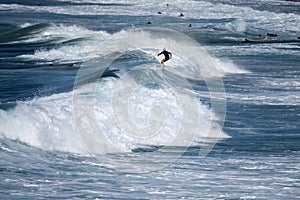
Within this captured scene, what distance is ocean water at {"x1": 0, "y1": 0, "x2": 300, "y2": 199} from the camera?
12438 millimetres

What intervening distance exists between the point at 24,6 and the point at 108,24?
17780mm

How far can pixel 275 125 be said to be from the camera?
61.4 ft

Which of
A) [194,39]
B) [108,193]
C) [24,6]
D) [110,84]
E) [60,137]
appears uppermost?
[24,6]

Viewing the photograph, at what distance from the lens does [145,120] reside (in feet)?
59.3

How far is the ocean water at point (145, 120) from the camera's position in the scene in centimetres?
1244

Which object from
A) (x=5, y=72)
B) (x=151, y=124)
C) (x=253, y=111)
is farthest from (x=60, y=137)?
(x=5, y=72)

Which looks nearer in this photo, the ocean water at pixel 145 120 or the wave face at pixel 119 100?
the ocean water at pixel 145 120

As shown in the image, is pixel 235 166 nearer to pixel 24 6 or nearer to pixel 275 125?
pixel 275 125

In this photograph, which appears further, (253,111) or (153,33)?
(153,33)

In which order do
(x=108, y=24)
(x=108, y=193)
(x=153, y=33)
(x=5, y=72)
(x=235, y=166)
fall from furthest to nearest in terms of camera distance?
1. (x=108, y=24)
2. (x=153, y=33)
3. (x=5, y=72)
4. (x=235, y=166)
5. (x=108, y=193)

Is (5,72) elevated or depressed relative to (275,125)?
elevated

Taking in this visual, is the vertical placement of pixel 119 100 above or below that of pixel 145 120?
above

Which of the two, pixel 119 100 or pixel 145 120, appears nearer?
pixel 145 120

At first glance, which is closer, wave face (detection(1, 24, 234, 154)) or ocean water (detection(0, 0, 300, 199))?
ocean water (detection(0, 0, 300, 199))
